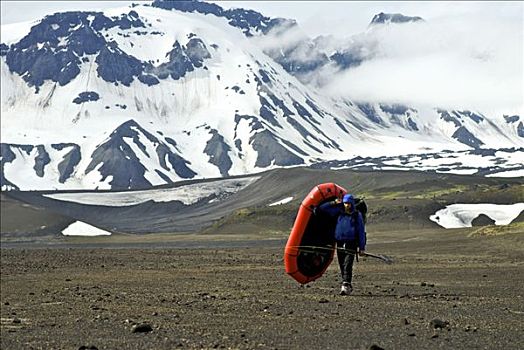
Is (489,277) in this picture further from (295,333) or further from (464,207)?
(464,207)

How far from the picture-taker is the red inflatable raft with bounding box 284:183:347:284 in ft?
68.1

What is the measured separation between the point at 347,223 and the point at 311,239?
824 millimetres

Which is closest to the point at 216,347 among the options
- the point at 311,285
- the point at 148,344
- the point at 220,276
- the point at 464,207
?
the point at 148,344

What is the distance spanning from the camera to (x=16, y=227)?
476 feet

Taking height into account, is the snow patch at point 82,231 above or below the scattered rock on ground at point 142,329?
below

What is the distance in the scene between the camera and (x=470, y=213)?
112062mm

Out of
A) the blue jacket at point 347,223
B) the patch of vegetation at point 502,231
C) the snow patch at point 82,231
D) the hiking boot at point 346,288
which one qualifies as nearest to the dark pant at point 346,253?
the blue jacket at point 347,223

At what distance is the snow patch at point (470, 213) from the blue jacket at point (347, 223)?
8545 centimetres

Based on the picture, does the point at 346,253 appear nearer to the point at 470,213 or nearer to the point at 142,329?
the point at 142,329

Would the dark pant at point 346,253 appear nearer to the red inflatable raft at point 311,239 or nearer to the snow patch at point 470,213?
the red inflatable raft at point 311,239

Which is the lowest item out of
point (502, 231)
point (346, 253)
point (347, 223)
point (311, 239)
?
point (502, 231)

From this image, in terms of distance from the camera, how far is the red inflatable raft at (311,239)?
2075 centimetres

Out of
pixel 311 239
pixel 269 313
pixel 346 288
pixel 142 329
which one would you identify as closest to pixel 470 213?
pixel 346 288

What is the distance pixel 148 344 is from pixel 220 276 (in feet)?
66.9
